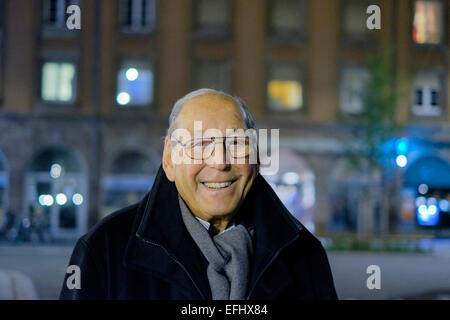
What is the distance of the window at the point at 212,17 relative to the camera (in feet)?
63.5

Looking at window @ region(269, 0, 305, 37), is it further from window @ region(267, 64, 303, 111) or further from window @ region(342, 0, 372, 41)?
window @ region(342, 0, 372, 41)

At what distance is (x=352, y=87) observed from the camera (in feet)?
63.1

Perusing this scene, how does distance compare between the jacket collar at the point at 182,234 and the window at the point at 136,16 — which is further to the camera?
the window at the point at 136,16

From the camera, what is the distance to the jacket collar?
1614mm

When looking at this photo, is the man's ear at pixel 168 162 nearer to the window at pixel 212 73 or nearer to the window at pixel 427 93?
the window at pixel 212 73

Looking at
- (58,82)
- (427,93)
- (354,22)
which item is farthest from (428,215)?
(58,82)

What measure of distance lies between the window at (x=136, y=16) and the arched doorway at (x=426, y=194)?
8540mm

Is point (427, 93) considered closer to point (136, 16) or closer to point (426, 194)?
point (426, 194)

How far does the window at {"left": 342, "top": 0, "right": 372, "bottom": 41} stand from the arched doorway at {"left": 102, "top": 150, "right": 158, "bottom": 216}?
22.2ft

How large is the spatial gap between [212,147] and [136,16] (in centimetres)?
1837

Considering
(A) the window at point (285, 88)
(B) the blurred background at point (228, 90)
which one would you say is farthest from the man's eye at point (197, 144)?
(A) the window at point (285, 88)

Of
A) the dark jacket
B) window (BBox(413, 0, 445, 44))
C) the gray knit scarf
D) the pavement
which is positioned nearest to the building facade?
window (BBox(413, 0, 445, 44))

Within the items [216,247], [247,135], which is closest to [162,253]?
[216,247]
